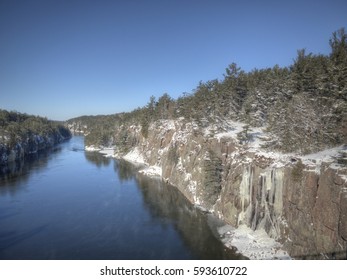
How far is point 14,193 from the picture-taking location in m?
52.7

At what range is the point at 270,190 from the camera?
3130 cm

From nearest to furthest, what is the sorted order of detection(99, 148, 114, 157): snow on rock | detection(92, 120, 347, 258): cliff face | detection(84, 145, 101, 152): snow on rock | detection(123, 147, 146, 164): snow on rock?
detection(92, 120, 347, 258): cliff face
detection(123, 147, 146, 164): snow on rock
detection(99, 148, 114, 157): snow on rock
detection(84, 145, 101, 152): snow on rock

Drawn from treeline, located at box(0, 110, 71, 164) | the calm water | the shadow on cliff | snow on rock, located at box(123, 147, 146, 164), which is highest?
treeline, located at box(0, 110, 71, 164)

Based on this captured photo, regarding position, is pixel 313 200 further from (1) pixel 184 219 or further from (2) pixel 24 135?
(2) pixel 24 135

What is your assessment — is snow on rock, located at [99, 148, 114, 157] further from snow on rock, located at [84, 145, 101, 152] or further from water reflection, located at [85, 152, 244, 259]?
water reflection, located at [85, 152, 244, 259]

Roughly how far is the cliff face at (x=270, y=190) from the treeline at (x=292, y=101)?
12.2ft

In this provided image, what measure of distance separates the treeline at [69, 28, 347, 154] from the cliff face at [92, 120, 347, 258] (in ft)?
12.2

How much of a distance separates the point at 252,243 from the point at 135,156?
6874 centimetres

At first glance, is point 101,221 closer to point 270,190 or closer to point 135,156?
point 270,190

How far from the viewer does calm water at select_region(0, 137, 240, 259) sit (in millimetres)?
29469

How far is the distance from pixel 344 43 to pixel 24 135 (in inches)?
4513

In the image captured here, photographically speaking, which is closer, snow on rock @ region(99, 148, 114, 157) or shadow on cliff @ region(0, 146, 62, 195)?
shadow on cliff @ region(0, 146, 62, 195)

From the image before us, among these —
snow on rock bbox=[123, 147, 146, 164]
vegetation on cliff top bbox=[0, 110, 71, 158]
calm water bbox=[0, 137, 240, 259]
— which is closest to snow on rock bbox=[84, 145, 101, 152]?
vegetation on cliff top bbox=[0, 110, 71, 158]
